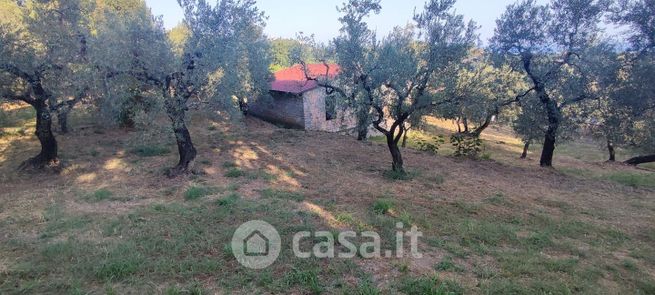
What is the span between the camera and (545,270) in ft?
24.5

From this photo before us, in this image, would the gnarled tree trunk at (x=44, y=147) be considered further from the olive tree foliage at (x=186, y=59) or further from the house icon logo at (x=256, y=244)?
the house icon logo at (x=256, y=244)

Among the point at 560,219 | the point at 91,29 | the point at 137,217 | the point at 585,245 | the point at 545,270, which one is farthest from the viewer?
the point at 91,29

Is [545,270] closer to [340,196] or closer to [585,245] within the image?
[585,245]

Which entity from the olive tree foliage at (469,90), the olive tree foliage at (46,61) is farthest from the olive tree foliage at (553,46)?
the olive tree foliage at (46,61)

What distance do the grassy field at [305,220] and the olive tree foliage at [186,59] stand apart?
138cm

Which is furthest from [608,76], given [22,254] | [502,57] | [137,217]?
[22,254]

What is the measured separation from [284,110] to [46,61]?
1659cm

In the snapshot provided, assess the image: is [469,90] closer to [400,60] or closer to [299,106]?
[400,60]

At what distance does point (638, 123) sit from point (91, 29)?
2371 centimetres

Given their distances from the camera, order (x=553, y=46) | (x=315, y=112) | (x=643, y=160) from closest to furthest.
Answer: (x=553, y=46)
(x=643, y=160)
(x=315, y=112)

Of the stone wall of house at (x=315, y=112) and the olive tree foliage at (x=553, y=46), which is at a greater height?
the olive tree foliage at (x=553, y=46)

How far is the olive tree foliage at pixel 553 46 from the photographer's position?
53.9ft
